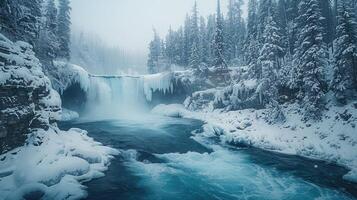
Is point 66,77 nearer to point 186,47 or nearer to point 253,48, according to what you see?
point 253,48

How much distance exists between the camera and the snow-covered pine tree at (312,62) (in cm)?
2047

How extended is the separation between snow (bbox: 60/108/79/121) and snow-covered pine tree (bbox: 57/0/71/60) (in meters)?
8.85

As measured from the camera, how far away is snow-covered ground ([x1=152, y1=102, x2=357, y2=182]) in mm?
16141

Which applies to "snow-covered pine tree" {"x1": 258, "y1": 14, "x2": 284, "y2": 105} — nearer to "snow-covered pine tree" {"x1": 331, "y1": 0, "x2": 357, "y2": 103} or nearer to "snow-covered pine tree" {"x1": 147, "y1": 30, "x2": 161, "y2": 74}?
"snow-covered pine tree" {"x1": 331, "y1": 0, "x2": 357, "y2": 103}

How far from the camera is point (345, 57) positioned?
19.5 metres

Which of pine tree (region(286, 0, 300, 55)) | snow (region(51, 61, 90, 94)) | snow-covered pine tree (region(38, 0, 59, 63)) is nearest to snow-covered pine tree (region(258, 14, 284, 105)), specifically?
pine tree (region(286, 0, 300, 55))

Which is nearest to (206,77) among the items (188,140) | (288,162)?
(188,140)

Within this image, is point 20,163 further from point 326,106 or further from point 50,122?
point 326,106

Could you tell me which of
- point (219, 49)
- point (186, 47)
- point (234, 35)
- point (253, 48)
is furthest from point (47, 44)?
point (234, 35)

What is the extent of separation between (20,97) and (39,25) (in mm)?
18445

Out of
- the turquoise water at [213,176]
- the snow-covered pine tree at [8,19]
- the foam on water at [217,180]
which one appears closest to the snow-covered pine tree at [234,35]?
the turquoise water at [213,176]

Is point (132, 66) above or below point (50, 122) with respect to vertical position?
above

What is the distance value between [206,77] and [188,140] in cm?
2357

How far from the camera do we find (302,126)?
20844 mm
